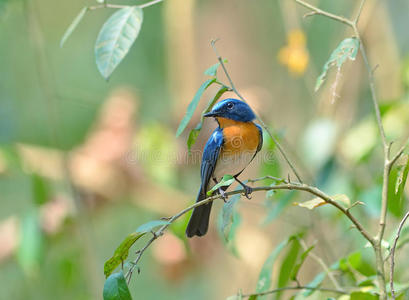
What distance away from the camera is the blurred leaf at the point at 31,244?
3.18 meters

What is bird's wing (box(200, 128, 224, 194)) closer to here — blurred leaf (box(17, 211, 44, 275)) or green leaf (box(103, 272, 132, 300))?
green leaf (box(103, 272, 132, 300))

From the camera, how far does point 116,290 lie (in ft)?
4.48

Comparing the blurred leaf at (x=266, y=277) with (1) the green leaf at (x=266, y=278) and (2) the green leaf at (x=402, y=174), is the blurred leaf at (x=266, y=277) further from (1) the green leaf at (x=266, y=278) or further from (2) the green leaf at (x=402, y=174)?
(2) the green leaf at (x=402, y=174)

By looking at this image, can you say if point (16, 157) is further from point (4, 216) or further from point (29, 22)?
point (4, 216)

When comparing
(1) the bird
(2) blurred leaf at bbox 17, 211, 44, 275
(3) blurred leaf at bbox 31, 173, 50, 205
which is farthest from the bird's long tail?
(3) blurred leaf at bbox 31, 173, 50, 205

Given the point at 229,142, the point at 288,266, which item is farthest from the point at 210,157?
the point at 288,266

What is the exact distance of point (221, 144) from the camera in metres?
2.56

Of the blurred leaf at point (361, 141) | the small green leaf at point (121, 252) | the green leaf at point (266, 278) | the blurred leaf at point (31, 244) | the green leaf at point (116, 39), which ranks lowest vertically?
the blurred leaf at point (31, 244)

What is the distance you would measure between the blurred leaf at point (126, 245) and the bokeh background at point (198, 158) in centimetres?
63

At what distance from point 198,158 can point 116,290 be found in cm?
332

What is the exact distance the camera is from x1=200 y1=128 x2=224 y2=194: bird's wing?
2504 mm

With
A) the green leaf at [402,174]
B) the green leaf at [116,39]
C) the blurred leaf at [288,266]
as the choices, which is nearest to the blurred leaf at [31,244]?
the blurred leaf at [288,266]

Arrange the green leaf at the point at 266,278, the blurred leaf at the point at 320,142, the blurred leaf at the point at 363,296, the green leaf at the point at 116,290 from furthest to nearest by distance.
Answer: the blurred leaf at the point at 320,142
the green leaf at the point at 266,278
the blurred leaf at the point at 363,296
the green leaf at the point at 116,290

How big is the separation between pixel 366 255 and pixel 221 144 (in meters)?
0.96
